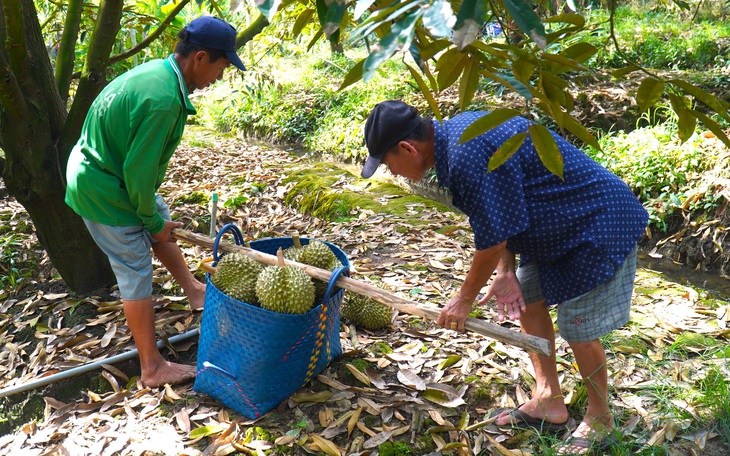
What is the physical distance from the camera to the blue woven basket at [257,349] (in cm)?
228

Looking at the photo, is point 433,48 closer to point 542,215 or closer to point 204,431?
point 542,215

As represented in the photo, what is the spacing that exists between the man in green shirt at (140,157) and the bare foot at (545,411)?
1.50m

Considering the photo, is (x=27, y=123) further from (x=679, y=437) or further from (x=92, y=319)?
(x=679, y=437)

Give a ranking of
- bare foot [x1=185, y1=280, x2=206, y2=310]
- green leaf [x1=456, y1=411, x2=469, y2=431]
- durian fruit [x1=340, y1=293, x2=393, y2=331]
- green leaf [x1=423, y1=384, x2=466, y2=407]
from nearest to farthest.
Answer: green leaf [x1=456, y1=411, x2=469, y2=431], green leaf [x1=423, y1=384, x2=466, y2=407], durian fruit [x1=340, y1=293, x2=393, y2=331], bare foot [x1=185, y1=280, x2=206, y2=310]

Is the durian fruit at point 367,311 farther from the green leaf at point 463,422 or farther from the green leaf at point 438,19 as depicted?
the green leaf at point 438,19

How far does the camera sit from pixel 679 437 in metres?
2.19

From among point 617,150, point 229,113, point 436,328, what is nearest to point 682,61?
point 617,150

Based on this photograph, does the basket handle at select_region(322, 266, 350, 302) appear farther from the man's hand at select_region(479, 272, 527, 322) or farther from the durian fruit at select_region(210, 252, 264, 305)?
the man's hand at select_region(479, 272, 527, 322)

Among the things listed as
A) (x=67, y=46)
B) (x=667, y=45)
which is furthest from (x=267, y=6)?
(x=667, y=45)

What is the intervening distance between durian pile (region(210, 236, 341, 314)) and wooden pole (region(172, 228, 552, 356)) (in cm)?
5

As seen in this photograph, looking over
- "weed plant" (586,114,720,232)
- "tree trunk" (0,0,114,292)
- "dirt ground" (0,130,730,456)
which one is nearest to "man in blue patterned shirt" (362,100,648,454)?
"dirt ground" (0,130,730,456)

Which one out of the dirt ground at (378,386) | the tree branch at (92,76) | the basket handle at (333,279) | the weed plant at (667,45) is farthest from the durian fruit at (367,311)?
the weed plant at (667,45)

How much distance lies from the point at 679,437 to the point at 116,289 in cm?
309

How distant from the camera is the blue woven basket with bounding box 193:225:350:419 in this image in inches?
89.9
